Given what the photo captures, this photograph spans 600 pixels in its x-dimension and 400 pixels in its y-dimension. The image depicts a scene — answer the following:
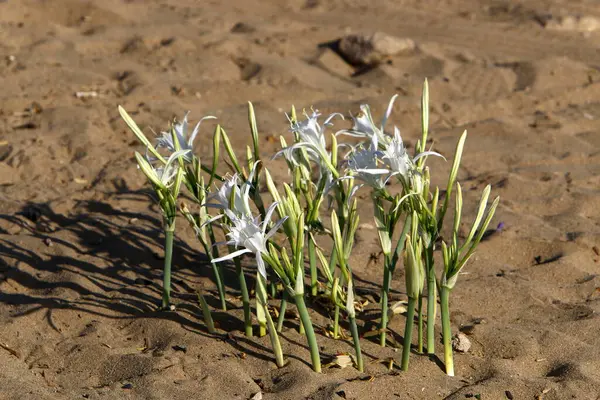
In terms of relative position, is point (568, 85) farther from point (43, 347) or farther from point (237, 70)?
point (43, 347)

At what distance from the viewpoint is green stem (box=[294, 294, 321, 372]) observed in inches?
94.3

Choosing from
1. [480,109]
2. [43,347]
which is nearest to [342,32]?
[480,109]

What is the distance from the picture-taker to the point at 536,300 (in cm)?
314

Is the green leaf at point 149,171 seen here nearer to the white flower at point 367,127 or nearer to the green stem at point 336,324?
the white flower at point 367,127

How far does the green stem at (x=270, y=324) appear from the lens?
8.20ft

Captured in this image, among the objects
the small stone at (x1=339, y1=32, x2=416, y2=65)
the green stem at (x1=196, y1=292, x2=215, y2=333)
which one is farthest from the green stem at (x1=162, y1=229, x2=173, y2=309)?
the small stone at (x1=339, y1=32, x2=416, y2=65)

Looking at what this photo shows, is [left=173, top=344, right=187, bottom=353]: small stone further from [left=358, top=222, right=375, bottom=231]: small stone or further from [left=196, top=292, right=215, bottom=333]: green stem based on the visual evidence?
[left=358, top=222, right=375, bottom=231]: small stone

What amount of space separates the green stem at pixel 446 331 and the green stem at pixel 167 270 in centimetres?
89

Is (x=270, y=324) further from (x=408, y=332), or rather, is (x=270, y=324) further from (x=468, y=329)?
(x=468, y=329)

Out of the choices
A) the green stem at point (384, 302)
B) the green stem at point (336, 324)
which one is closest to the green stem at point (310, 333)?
the green stem at point (336, 324)

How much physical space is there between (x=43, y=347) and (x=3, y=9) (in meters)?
4.78

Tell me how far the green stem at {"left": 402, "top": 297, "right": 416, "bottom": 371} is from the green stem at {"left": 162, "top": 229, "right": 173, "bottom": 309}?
80 cm

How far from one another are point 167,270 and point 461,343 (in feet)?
3.27

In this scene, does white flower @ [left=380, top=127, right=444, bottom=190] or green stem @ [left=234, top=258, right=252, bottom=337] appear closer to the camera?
white flower @ [left=380, top=127, right=444, bottom=190]
